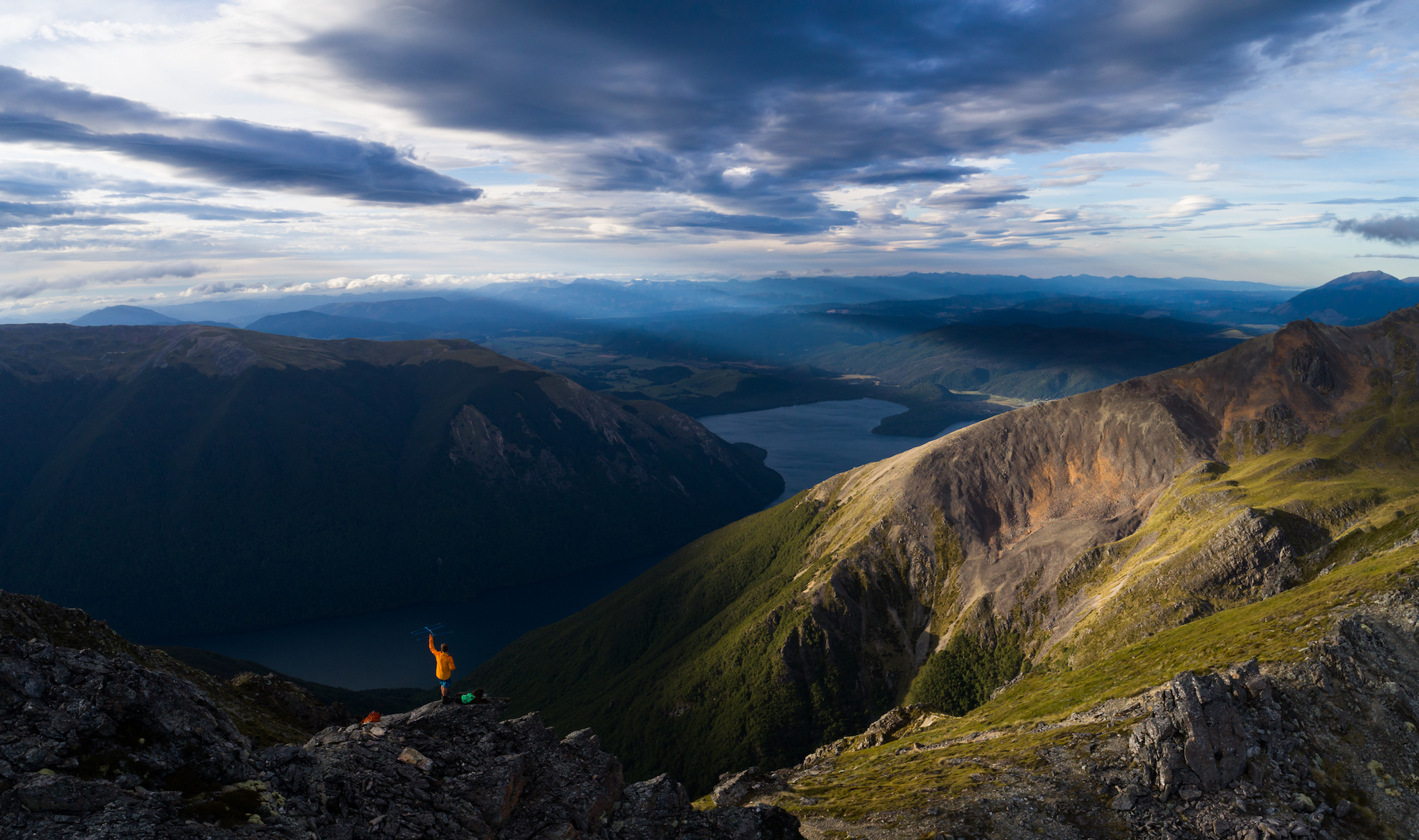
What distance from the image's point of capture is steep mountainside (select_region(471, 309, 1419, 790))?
396 ft

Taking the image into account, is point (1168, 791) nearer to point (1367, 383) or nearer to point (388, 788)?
point (388, 788)

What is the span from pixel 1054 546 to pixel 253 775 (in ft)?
534

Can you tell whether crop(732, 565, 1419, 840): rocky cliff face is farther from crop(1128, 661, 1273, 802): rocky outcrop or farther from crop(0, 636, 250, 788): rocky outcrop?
crop(0, 636, 250, 788): rocky outcrop

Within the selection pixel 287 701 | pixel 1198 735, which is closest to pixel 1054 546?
pixel 1198 735

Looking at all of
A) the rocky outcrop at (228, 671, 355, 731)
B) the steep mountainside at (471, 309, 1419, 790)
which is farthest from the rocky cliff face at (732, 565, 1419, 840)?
the steep mountainside at (471, 309, 1419, 790)

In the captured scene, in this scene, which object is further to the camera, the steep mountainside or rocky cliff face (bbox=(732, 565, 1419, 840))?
the steep mountainside

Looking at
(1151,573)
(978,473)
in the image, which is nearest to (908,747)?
(1151,573)

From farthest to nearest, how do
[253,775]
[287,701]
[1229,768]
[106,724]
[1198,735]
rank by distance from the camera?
[287,701]
[1198,735]
[1229,768]
[253,775]
[106,724]

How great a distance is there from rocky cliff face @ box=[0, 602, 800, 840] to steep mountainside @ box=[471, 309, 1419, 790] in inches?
4356

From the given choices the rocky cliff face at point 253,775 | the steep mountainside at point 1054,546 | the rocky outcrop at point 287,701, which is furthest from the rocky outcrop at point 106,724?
the steep mountainside at point 1054,546

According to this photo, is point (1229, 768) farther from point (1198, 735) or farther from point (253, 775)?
point (253, 775)

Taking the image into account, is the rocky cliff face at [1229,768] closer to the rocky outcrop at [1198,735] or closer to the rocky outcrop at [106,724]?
the rocky outcrop at [1198,735]

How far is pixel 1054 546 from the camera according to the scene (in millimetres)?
156625

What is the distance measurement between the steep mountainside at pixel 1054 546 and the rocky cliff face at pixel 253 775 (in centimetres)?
11065
